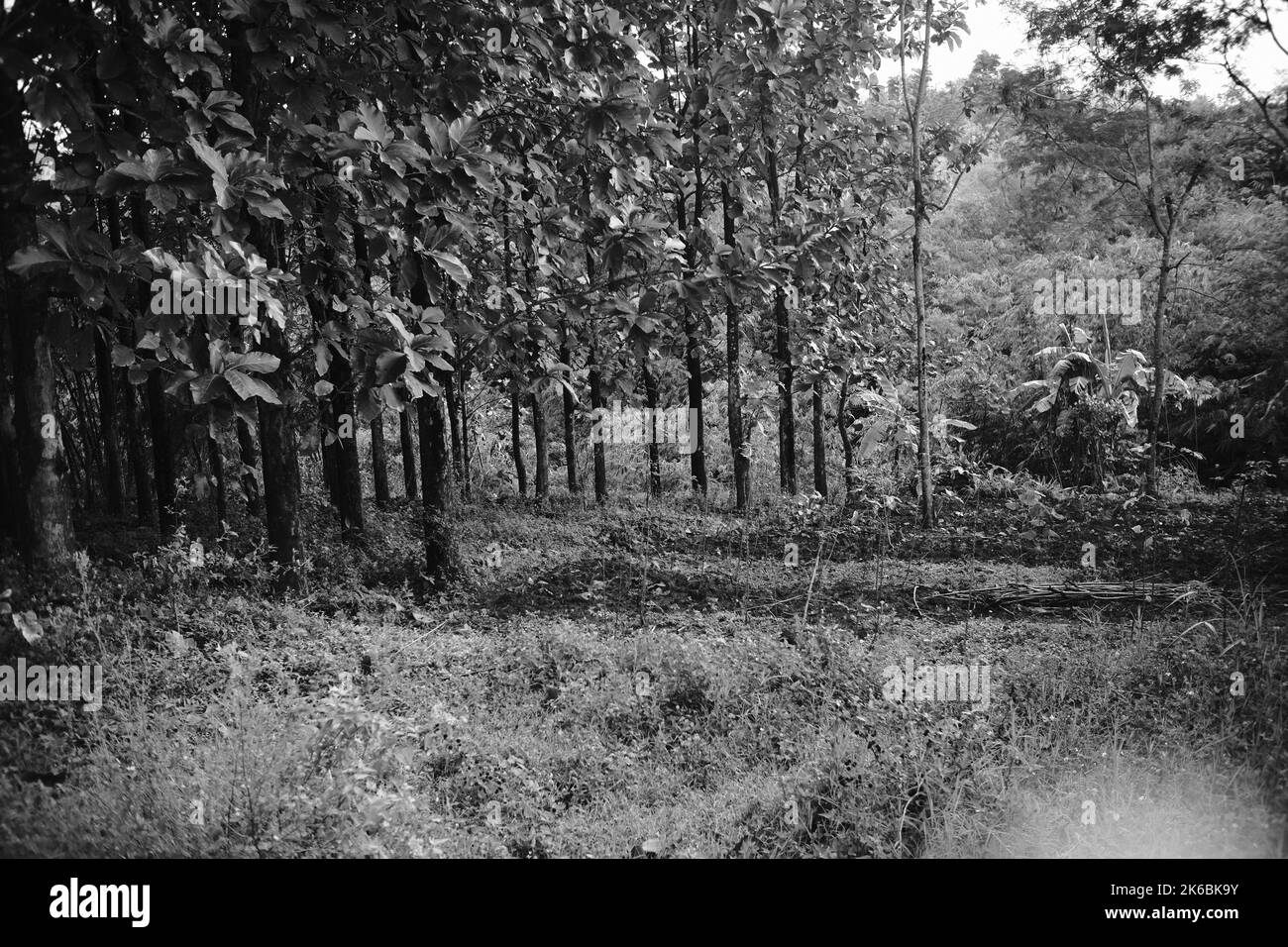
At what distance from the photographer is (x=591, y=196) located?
6.55 meters

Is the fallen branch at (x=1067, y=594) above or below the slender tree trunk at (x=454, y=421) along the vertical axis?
below

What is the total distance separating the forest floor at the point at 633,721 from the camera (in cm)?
395

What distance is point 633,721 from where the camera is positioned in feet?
18.9

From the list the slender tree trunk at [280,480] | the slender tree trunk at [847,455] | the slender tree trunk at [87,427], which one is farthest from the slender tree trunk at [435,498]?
the slender tree trunk at [87,427]

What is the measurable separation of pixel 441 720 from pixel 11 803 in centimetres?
226

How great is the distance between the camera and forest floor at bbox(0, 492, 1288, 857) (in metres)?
3.95

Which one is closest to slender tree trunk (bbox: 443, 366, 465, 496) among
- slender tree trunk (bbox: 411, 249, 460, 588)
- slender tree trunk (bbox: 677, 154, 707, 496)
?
slender tree trunk (bbox: 677, 154, 707, 496)

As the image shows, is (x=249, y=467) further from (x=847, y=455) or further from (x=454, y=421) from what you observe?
(x=847, y=455)

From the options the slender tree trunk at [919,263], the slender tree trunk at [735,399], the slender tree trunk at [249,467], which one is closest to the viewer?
the slender tree trunk at [919,263]

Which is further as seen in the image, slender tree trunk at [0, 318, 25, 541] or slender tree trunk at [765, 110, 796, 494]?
slender tree trunk at [765, 110, 796, 494]

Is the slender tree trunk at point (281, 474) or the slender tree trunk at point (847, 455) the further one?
the slender tree trunk at point (847, 455)

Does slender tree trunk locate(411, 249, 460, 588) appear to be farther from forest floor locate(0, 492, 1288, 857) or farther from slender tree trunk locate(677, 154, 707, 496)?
slender tree trunk locate(677, 154, 707, 496)

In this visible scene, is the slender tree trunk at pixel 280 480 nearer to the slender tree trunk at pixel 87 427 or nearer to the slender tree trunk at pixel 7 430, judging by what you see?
the slender tree trunk at pixel 7 430

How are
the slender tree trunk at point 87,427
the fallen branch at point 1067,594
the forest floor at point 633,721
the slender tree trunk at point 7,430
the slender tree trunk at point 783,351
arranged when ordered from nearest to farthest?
1. the forest floor at point 633,721
2. the fallen branch at point 1067,594
3. the slender tree trunk at point 7,430
4. the slender tree trunk at point 783,351
5. the slender tree trunk at point 87,427
